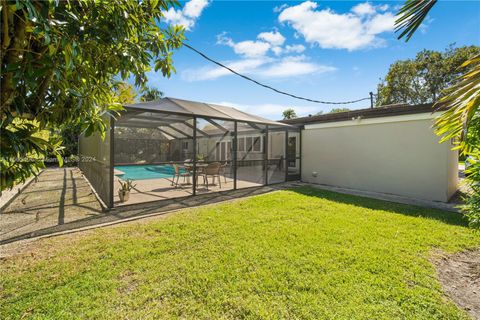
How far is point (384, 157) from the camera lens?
25.4 ft

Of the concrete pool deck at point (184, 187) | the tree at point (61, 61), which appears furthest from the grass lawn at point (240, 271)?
the concrete pool deck at point (184, 187)

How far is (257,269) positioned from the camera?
2.89 m

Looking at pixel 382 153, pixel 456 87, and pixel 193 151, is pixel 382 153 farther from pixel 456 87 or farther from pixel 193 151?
pixel 456 87

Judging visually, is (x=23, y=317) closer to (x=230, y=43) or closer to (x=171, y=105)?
(x=171, y=105)

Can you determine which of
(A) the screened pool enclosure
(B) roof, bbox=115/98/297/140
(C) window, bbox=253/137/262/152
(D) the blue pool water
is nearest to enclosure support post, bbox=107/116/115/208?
(A) the screened pool enclosure

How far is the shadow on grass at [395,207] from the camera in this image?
196 inches

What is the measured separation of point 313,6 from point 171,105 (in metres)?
5.53

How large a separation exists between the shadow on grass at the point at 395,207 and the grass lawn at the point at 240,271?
0.24 metres

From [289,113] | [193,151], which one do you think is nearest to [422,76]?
[289,113]

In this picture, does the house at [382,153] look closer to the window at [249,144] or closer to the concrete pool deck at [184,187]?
the concrete pool deck at [184,187]

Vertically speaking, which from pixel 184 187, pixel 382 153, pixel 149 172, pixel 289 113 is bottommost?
pixel 184 187

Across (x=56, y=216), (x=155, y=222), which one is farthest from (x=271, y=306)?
(x=56, y=216)

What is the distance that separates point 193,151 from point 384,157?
6.64 meters

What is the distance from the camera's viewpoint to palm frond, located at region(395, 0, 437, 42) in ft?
5.32
